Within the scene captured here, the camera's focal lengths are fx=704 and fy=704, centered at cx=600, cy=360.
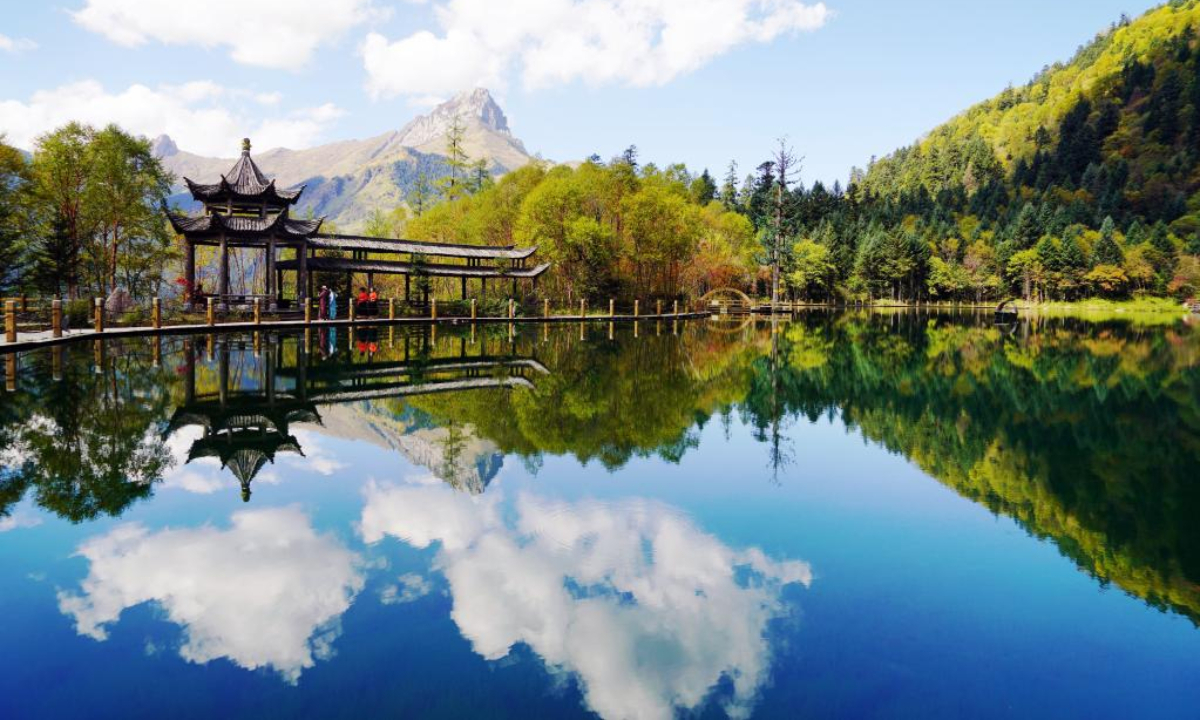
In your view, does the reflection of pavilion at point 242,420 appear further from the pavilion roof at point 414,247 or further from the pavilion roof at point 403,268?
the pavilion roof at point 414,247

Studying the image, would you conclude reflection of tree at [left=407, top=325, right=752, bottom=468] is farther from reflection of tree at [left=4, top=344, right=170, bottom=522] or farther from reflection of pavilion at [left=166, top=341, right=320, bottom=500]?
reflection of tree at [left=4, top=344, right=170, bottom=522]

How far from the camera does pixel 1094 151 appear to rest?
100m

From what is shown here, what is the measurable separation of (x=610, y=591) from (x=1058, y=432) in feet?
27.3

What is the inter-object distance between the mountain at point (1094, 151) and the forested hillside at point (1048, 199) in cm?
24

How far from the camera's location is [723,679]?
380 cm

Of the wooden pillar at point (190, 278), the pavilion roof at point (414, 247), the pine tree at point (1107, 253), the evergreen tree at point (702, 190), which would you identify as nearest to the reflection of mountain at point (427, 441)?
the wooden pillar at point (190, 278)

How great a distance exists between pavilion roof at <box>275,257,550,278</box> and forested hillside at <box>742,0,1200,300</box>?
116ft

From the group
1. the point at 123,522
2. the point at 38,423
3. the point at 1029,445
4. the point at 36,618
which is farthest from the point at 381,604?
the point at 1029,445

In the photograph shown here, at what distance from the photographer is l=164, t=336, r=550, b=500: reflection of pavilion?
8.96 m

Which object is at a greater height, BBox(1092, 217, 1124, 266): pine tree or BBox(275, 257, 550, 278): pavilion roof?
BBox(1092, 217, 1124, 266): pine tree

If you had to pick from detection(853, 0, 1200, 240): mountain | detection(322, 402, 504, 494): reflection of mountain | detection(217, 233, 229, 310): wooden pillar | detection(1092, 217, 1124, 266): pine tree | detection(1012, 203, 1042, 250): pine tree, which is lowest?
detection(322, 402, 504, 494): reflection of mountain

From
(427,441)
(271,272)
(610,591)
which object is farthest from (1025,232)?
(610,591)

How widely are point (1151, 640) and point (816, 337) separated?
83.9 ft

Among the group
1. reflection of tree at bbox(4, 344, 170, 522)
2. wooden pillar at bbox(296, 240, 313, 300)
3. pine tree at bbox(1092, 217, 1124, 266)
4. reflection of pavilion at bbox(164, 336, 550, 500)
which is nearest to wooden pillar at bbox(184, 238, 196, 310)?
wooden pillar at bbox(296, 240, 313, 300)
